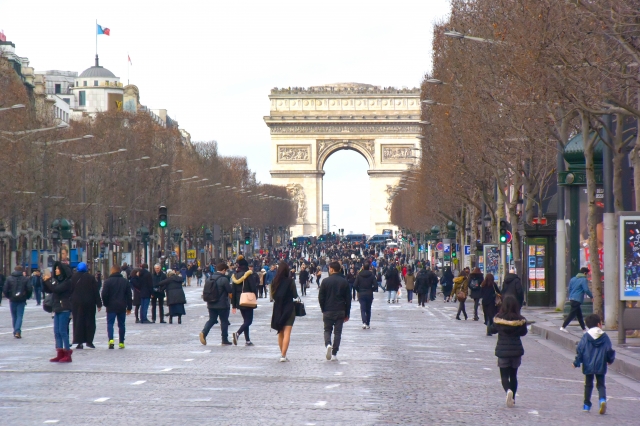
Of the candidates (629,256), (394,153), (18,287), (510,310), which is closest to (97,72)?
(394,153)

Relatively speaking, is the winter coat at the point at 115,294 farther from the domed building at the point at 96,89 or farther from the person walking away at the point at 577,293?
the domed building at the point at 96,89

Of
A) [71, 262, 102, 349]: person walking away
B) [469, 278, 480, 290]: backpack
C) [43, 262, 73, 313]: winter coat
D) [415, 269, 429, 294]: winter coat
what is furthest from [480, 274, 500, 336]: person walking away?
[415, 269, 429, 294]: winter coat

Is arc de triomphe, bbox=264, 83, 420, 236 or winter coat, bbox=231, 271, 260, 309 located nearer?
winter coat, bbox=231, 271, 260, 309

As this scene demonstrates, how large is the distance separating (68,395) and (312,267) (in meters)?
65.8

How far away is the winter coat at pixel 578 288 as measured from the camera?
27.8 metres

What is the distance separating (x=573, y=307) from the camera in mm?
28000

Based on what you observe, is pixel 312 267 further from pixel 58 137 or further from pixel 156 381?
pixel 156 381

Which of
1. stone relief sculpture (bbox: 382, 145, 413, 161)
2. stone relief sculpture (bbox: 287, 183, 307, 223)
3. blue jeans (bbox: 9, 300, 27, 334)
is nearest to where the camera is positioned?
blue jeans (bbox: 9, 300, 27, 334)

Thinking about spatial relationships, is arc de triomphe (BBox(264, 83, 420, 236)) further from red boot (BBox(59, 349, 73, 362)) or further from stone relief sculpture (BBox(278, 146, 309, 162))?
red boot (BBox(59, 349, 73, 362))

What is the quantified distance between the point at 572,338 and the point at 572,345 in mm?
733

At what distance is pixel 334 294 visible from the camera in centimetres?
2062

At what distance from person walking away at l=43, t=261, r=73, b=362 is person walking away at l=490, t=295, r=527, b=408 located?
7484 mm

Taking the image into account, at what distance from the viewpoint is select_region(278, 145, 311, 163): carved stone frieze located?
472ft

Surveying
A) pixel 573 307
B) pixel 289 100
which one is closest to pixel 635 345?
pixel 573 307
